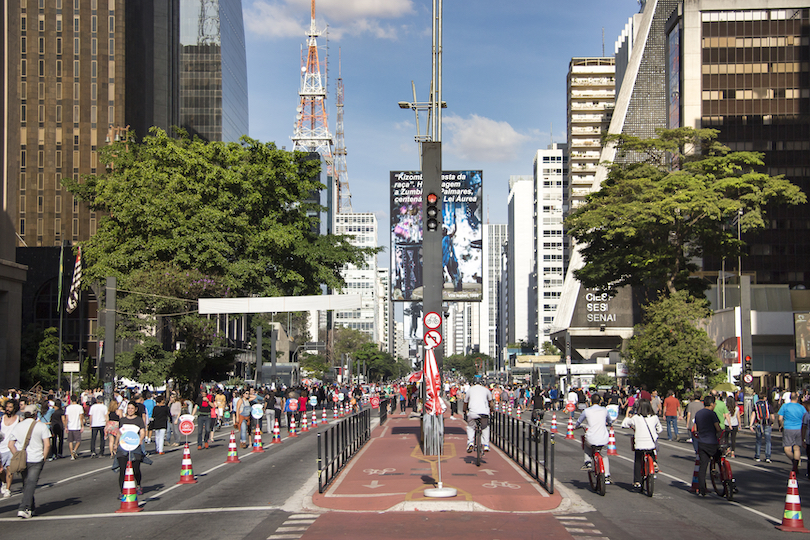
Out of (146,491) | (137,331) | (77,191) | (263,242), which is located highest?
(77,191)

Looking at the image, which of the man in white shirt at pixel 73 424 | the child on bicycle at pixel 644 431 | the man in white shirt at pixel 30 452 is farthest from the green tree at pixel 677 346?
the man in white shirt at pixel 30 452

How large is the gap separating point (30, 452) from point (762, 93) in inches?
3103

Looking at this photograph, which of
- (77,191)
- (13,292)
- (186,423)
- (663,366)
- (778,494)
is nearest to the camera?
(778,494)

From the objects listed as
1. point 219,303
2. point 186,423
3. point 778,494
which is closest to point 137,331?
point 219,303

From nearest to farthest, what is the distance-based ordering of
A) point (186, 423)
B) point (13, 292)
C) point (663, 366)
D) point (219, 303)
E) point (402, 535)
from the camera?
point (402, 535) → point (186, 423) → point (219, 303) → point (663, 366) → point (13, 292)

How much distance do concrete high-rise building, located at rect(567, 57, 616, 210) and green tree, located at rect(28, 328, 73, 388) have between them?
90168 millimetres

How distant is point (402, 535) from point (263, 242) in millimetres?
31258

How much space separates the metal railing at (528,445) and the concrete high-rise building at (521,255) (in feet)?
489

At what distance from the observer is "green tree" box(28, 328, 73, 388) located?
56.2 m

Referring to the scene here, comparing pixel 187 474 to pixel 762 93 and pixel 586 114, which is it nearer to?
pixel 762 93

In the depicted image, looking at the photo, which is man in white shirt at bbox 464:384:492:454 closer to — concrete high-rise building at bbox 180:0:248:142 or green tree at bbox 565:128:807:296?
green tree at bbox 565:128:807:296

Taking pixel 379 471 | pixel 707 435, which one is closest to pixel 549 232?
pixel 379 471

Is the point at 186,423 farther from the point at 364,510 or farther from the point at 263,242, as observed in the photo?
the point at 263,242

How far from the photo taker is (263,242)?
40531 mm
